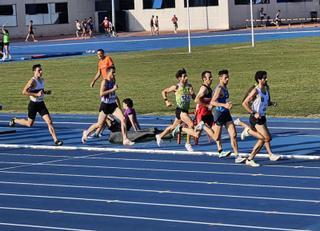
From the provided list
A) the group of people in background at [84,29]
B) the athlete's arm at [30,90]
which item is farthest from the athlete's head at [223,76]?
the group of people in background at [84,29]

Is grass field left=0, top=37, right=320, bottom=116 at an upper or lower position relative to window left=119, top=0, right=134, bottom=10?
lower

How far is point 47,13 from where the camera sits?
83812 millimetres

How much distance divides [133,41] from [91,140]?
46425 millimetres

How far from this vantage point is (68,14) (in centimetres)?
8488

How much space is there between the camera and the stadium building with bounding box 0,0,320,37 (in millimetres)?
80062

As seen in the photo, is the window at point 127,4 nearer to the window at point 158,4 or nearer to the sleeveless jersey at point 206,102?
the window at point 158,4

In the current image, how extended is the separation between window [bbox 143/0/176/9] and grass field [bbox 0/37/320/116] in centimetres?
2767

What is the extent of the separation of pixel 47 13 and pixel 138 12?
743cm

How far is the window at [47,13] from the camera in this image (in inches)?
3268

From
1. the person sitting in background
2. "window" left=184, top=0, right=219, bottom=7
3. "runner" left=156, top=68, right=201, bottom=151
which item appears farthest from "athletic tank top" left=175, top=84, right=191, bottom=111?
"window" left=184, top=0, right=219, bottom=7

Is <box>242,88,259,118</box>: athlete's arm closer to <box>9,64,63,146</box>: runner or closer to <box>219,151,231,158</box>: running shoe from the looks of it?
<box>219,151,231,158</box>: running shoe

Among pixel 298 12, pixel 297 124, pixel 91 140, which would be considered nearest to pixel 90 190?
pixel 91 140

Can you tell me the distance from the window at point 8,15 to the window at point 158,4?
34.9ft

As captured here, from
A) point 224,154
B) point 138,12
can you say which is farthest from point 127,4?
point 224,154
